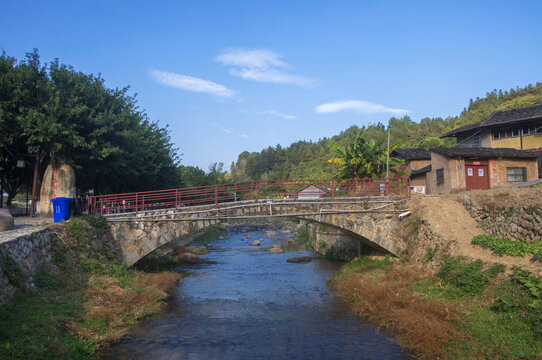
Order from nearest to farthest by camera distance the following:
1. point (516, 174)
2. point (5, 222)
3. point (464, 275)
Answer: point (464, 275), point (5, 222), point (516, 174)

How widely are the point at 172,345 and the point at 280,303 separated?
5820 mm

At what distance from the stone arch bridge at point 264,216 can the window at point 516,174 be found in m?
11.3

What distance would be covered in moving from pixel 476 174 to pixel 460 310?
17035mm

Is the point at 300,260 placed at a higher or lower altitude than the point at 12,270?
lower

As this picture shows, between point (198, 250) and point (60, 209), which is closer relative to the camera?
point (60, 209)

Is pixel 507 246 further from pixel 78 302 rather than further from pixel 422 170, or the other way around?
pixel 422 170

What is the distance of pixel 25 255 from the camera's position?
12.3 m

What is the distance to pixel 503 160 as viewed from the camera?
26094mm

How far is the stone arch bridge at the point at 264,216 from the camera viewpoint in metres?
18.5

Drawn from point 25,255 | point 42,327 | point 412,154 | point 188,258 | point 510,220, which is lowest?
point 188,258

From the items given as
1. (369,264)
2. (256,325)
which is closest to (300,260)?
(369,264)

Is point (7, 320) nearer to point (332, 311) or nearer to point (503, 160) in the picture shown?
point (332, 311)

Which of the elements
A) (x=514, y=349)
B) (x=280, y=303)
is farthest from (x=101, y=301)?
(x=514, y=349)

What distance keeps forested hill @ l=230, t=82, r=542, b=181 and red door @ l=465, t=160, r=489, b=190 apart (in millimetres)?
14744
